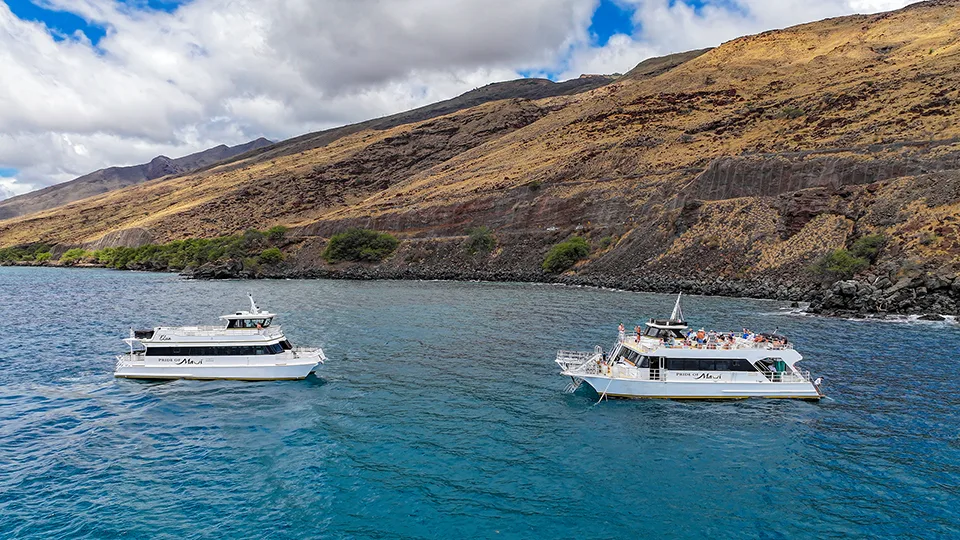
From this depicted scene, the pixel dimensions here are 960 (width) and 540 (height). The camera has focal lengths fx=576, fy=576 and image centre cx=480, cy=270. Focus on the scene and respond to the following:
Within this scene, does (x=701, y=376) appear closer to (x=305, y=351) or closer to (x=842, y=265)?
(x=305, y=351)

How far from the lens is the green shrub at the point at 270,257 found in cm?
14362

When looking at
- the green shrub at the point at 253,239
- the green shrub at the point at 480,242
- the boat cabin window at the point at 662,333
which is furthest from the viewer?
the green shrub at the point at 253,239

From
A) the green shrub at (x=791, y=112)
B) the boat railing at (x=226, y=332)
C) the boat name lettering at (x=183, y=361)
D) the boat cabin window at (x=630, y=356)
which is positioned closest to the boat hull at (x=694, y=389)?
the boat cabin window at (x=630, y=356)

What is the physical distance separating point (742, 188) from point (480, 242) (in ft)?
183

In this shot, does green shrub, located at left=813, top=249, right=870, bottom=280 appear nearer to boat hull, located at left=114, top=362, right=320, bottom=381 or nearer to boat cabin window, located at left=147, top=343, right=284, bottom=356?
boat hull, located at left=114, top=362, right=320, bottom=381

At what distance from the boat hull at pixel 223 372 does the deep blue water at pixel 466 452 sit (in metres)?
0.79

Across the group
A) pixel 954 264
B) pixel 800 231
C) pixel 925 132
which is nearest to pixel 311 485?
pixel 954 264

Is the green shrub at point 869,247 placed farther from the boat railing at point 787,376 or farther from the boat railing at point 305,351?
the boat railing at point 305,351

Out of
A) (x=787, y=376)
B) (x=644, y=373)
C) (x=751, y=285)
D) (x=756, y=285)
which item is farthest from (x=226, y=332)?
(x=756, y=285)

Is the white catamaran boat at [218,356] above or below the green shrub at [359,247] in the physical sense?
below

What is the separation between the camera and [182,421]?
1242 inches

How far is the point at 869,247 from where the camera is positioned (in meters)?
77.8

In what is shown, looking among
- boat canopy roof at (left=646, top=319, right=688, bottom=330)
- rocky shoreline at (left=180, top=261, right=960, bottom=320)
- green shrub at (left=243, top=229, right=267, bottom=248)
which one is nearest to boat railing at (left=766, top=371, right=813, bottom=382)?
boat canopy roof at (left=646, top=319, right=688, bottom=330)

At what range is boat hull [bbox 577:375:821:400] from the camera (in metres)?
35.2
